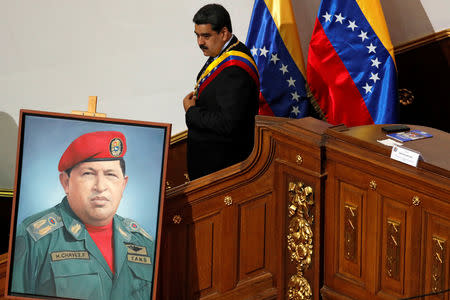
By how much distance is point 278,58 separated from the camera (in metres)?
4.64

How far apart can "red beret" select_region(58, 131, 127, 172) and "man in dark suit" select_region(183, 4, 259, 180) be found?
0.41 metres

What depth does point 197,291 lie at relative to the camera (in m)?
3.50

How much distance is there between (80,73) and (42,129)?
5.07 feet

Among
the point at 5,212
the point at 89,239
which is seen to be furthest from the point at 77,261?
the point at 5,212

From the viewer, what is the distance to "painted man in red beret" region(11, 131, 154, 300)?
11.0 feet

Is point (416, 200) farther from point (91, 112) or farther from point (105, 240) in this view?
point (91, 112)

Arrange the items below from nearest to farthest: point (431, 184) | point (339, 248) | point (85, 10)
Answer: point (431, 184) < point (339, 248) < point (85, 10)

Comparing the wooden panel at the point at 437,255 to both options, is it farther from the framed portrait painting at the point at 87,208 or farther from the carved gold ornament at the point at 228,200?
the framed portrait painting at the point at 87,208

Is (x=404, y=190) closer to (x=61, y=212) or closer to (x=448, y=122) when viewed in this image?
(x=61, y=212)

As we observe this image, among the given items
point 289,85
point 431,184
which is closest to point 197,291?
point 431,184

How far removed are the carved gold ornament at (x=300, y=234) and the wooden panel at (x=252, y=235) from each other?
163 millimetres

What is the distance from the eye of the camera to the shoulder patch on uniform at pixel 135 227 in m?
3.35

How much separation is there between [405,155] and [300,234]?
65cm

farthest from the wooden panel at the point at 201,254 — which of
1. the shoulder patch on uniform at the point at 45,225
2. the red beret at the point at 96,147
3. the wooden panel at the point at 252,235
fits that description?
the shoulder patch on uniform at the point at 45,225
